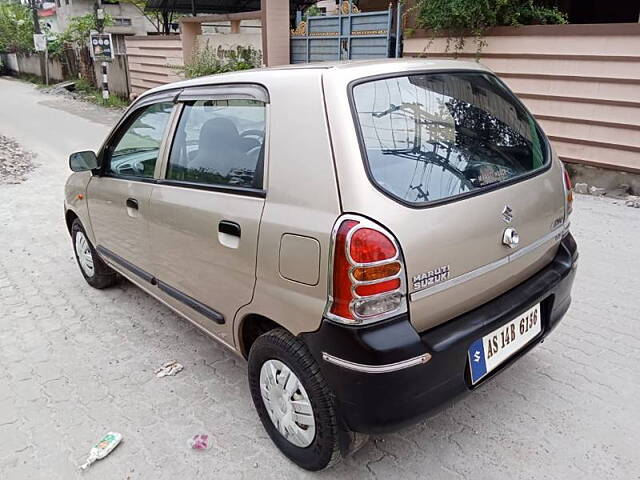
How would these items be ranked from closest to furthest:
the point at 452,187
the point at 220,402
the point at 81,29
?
1. the point at 452,187
2. the point at 220,402
3. the point at 81,29

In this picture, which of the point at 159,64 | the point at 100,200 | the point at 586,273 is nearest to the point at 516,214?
the point at 586,273

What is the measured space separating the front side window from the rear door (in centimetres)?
54

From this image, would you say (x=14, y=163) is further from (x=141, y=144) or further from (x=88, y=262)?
(x=141, y=144)

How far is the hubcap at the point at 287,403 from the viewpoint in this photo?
2123mm

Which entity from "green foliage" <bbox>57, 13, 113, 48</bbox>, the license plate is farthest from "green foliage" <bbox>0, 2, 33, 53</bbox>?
the license plate

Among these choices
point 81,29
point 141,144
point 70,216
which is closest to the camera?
point 141,144

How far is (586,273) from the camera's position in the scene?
408cm

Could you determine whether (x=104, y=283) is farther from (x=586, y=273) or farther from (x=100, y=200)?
(x=586, y=273)

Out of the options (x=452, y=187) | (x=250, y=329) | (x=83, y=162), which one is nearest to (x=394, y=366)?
(x=452, y=187)

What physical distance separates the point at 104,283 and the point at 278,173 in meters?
2.65

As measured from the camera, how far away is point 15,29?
33062 millimetres

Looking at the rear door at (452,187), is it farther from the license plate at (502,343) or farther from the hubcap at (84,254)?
the hubcap at (84,254)

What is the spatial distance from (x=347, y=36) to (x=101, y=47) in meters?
9.92

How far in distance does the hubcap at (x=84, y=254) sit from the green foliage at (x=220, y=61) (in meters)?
7.46
